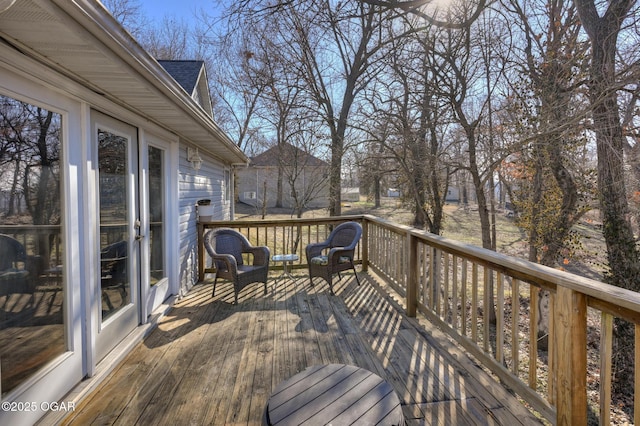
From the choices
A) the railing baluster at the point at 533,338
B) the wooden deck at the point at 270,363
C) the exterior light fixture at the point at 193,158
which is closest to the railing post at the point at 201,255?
the exterior light fixture at the point at 193,158

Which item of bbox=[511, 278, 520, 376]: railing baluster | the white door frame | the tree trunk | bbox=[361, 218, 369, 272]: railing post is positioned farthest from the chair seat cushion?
the tree trunk

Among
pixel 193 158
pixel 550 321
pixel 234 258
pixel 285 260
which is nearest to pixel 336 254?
pixel 285 260

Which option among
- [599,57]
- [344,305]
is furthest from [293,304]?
[599,57]

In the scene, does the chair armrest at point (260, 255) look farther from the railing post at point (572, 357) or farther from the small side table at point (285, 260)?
the railing post at point (572, 357)

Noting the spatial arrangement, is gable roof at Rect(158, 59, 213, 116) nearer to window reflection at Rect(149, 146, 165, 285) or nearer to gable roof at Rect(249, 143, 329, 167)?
window reflection at Rect(149, 146, 165, 285)

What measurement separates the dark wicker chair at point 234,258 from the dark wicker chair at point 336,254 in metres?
0.66

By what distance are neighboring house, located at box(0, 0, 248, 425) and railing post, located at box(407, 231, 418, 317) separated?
8.21 feet

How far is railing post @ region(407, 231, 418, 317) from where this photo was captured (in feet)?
11.4

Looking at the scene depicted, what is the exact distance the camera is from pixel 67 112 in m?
2.19

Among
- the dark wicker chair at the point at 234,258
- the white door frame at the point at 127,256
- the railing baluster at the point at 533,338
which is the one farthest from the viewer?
the dark wicker chair at the point at 234,258

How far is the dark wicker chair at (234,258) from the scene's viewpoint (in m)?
4.01

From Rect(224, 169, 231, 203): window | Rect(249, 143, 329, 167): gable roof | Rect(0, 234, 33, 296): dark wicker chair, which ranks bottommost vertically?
Rect(0, 234, 33, 296): dark wicker chair

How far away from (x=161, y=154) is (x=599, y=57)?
580 centimetres

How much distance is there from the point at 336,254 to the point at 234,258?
1.30 m
